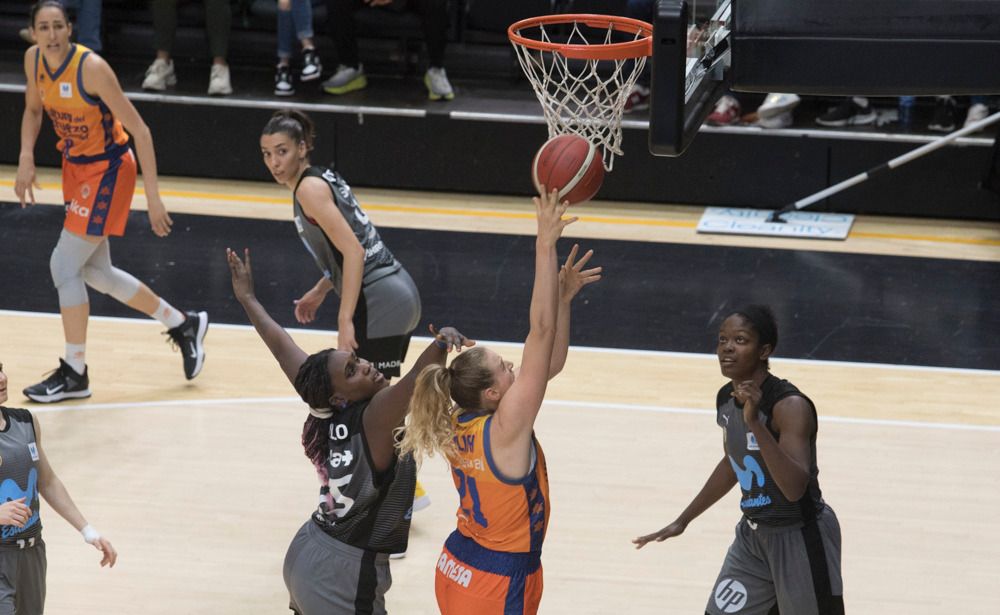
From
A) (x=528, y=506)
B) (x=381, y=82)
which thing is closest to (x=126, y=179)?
(x=528, y=506)

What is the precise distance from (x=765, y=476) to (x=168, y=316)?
3870 millimetres

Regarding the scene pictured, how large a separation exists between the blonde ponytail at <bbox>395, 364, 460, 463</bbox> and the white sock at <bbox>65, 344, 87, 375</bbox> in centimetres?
343

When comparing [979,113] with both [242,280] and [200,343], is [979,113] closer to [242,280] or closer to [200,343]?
[200,343]

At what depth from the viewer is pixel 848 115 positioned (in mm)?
9945

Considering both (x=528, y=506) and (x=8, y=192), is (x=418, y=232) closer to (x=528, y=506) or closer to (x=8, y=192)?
(x=8, y=192)

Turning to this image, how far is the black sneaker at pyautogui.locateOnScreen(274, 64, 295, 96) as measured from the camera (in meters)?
10.4

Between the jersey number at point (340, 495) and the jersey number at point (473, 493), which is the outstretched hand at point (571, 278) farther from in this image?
the jersey number at point (340, 495)

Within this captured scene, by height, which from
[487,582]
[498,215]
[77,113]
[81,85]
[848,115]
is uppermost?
[81,85]

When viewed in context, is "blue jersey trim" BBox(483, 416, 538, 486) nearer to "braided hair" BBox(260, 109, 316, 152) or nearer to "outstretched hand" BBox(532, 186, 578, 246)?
"outstretched hand" BBox(532, 186, 578, 246)

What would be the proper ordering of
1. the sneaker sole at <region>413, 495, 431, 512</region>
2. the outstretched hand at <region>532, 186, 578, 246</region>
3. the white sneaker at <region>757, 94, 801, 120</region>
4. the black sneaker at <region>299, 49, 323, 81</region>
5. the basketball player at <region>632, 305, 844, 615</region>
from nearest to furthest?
the outstretched hand at <region>532, 186, 578, 246</region> → the basketball player at <region>632, 305, 844, 615</region> → the sneaker sole at <region>413, 495, 431, 512</region> → the white sneaker at <region>757, 94, 801, 120</region> → the black sneaker at <region>299, 49, 323, 81</region>

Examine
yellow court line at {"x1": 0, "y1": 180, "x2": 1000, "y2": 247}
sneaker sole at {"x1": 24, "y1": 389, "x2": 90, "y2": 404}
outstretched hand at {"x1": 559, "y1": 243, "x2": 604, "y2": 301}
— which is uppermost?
outstretched hand at {"x1": 559, "y1": 243, "x2": 604, "y2": 301}

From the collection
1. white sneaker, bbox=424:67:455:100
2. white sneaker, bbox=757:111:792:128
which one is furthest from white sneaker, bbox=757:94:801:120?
white sneaker, bbox=424:67:455:100

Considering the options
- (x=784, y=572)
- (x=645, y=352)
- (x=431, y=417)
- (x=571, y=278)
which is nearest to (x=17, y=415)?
(x=431, y=417)

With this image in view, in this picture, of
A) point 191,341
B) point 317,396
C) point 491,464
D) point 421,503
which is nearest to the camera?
point 491,464
